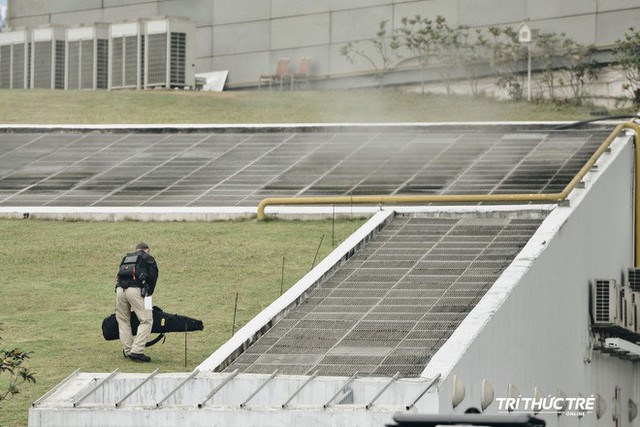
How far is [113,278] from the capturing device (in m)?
21.2

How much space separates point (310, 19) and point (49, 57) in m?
7.71

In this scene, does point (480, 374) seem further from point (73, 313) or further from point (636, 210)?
point (636, 210)

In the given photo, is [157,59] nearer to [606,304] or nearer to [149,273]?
[606,304]

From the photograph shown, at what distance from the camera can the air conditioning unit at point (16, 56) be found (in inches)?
1842

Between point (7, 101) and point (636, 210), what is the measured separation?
17894mm

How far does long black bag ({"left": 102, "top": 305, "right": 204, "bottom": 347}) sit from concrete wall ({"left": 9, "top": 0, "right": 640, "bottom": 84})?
2471 cm

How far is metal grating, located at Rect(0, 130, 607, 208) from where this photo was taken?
86.6ft

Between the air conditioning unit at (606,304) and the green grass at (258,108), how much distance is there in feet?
41.4

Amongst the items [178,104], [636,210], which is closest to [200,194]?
[636,210]

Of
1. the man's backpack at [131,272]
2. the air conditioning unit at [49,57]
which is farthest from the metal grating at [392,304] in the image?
the air conditioning unit at [49,57]

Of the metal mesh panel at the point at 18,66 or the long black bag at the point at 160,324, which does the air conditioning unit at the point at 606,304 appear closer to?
the long black bag at the point at 160,324

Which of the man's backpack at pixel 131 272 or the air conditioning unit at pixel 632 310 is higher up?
the man's backpack at pixel 131 272

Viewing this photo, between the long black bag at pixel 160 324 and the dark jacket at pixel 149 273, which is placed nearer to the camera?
the dark jacket at pixel 149 273

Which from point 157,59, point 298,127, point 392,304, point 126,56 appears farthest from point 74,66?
point 392,304
